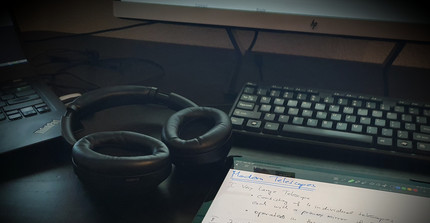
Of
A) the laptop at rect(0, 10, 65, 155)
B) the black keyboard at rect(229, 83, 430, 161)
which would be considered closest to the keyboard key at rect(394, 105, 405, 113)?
the black keyboard at rect(229, 83, 430, 161)

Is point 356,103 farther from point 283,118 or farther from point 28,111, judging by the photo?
point 28,111

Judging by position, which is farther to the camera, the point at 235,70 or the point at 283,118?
the point at 235,70

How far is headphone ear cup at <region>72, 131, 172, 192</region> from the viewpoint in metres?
0.42

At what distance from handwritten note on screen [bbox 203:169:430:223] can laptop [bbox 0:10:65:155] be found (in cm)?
24

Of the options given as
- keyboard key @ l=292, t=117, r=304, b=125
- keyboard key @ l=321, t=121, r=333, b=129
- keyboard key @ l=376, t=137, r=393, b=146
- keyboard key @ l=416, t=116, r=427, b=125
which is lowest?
keyboard key @ l=292, t=117, r=304, b=125

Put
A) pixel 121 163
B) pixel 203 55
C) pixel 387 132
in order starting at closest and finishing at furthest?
pixel 121 163 < pixel 387 132 < pixel 203 55

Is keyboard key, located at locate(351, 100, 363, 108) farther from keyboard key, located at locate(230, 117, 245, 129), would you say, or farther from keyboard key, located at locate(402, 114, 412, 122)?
keyboard key, located at locate(230, 117, 245, 129)

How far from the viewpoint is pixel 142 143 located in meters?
0.47

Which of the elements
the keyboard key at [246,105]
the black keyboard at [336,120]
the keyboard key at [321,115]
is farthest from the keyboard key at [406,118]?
the keyboard key at [246,105]

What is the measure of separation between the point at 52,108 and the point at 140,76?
227 mm

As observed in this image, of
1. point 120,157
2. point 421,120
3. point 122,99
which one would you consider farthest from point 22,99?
point 421,120

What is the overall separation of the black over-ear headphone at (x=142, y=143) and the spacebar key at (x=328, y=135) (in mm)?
91

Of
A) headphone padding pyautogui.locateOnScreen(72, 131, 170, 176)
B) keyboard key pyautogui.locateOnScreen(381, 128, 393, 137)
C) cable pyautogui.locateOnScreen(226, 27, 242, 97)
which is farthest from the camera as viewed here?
cable pyautogui.locateOnScreen(226, 27, 242, 97)

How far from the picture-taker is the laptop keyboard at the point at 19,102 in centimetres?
56
